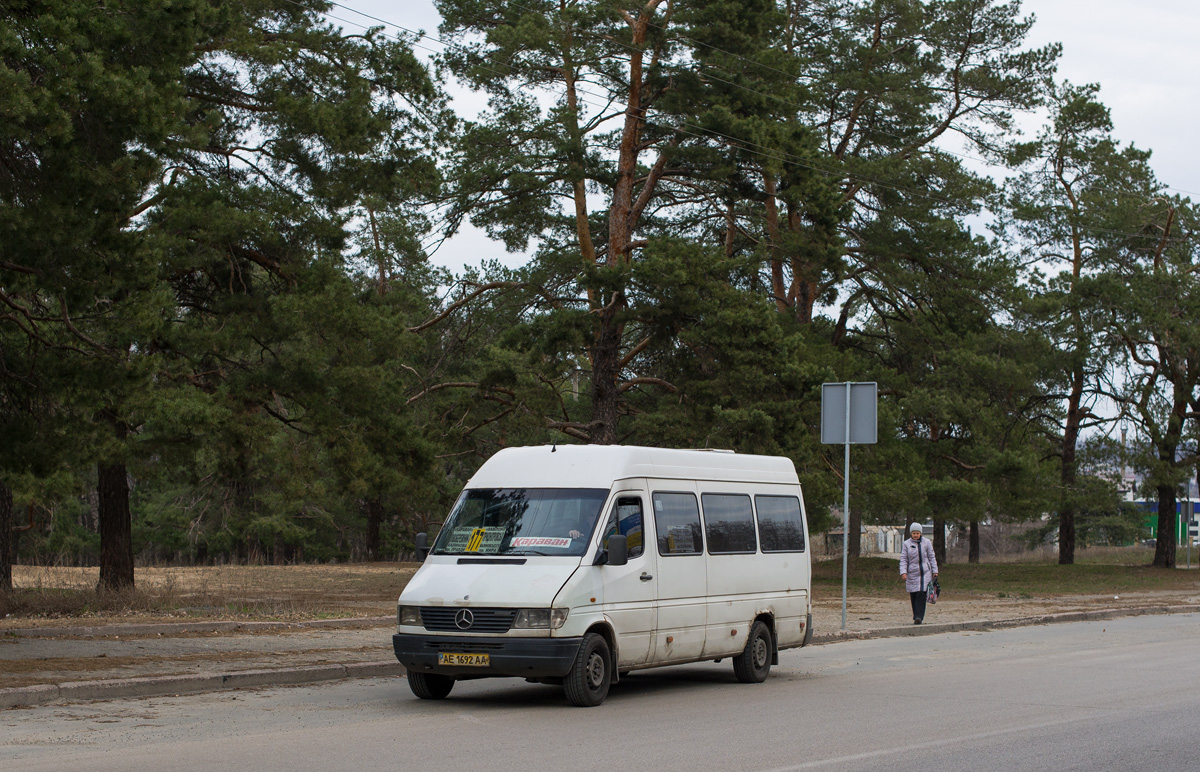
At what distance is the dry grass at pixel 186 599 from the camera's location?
18219 millimetres

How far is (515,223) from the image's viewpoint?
114ft

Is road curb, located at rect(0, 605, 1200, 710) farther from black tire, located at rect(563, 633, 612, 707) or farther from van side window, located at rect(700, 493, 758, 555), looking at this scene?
van side window, located at rect(700, 493, 758, 555)

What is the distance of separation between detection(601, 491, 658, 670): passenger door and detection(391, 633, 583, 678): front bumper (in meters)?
0.69

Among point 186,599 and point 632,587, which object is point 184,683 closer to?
point 632,587

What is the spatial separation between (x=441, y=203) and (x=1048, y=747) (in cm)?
2493

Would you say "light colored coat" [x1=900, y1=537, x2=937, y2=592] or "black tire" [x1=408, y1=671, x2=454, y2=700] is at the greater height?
"light colored coat" [x1=900, y1=537, x2=937, y2=592]

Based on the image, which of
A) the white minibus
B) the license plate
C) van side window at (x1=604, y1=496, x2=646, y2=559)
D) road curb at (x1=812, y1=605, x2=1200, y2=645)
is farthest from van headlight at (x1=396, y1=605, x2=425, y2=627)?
road curb at (x1=812, y1=605, x2=1200, y2=645)

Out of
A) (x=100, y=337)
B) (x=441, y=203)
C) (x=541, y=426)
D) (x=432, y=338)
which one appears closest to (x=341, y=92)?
(x=100, y=337)

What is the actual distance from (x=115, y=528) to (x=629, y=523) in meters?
13.9

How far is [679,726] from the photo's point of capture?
32.8ft

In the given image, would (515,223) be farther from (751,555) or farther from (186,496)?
(186,496)

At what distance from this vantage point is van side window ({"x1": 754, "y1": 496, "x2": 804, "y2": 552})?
14055 millimetres

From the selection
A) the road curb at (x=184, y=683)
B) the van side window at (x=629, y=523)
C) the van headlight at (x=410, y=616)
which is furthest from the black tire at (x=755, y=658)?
the van headlight at (x=410, y=616)

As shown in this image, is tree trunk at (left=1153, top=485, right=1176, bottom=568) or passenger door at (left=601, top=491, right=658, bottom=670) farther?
tree trunk at (left=1153, top=485, right=1176, bottom=568)
